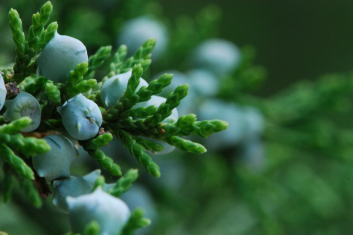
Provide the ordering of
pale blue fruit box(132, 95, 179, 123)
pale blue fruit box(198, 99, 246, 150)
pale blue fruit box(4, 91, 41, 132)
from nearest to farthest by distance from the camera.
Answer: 1. pale blue fruit box(4, 91, 41, 132)
2. pale blue fruit box(132, 95, 179, 123)
3. pale blue fruit box(198, 99, 246, 150)

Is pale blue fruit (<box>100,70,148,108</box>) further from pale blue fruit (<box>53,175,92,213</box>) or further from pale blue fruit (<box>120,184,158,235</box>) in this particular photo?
pale blue fruit (<box>120,184,158,235</box>)

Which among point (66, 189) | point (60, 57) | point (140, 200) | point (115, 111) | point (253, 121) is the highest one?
point (60, 57)

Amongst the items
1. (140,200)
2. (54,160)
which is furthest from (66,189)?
(140,200)

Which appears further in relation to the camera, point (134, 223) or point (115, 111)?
point (115, 111)

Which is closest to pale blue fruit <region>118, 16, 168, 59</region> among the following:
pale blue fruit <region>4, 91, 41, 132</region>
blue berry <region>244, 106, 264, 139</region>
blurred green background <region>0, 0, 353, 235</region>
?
blurred green background <region>0, 0, 353, 235</region>

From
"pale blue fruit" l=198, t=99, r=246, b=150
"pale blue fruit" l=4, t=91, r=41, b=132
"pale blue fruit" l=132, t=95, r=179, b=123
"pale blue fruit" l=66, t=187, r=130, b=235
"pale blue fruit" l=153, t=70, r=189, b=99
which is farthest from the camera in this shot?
"pale blue fruit" l=198, t=99, r=246, b=150

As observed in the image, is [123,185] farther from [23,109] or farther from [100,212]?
[23,109]
